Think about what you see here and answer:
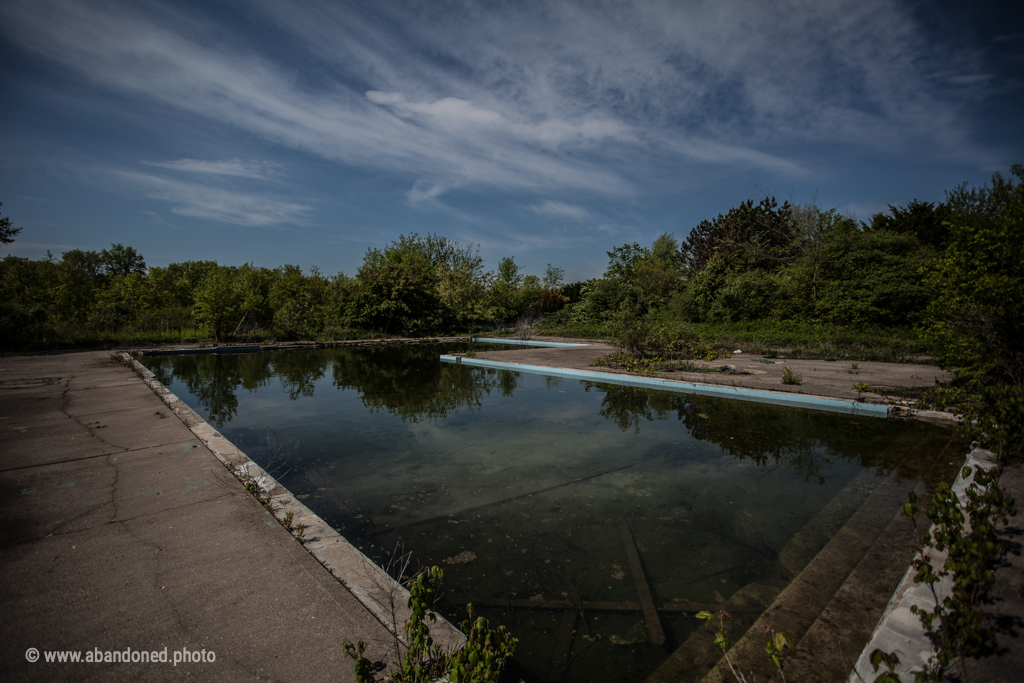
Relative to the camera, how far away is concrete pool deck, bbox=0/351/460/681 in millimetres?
1645

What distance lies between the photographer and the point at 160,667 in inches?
62.7

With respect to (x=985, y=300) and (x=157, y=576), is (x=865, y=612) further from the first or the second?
(x=985, y=300)

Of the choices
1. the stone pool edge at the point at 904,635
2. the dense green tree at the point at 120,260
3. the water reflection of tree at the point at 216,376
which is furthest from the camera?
the dense green tree at the point at 120,260

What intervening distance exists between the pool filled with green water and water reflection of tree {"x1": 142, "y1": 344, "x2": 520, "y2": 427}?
0.46 ft

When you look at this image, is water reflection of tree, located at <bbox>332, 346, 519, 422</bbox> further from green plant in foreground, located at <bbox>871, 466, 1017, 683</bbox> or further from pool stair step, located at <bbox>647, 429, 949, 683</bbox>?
green plant in foreground, located at <bbox>871, 466, 1017, 683</bbox>

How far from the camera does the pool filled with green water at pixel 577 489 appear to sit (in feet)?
7.68

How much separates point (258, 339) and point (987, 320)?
66.0 ft

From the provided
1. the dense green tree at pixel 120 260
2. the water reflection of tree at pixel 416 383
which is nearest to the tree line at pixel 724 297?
the water reflection of tree at pixel 416 383

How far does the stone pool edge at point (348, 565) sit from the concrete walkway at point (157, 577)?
6 cm

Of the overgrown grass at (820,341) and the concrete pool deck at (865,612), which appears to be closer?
the concrete pool deck at (865,612)

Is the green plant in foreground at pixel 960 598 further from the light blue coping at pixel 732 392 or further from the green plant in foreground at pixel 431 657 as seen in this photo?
the light blue coping at pixel 732 392

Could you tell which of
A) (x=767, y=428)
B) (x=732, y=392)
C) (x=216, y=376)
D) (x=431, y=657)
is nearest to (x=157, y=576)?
(x=431, y=657)

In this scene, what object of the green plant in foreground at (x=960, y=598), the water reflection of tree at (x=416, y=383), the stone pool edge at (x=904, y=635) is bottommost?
the water reflection of tree at (x=416, y=383)

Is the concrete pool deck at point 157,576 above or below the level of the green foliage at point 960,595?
below
